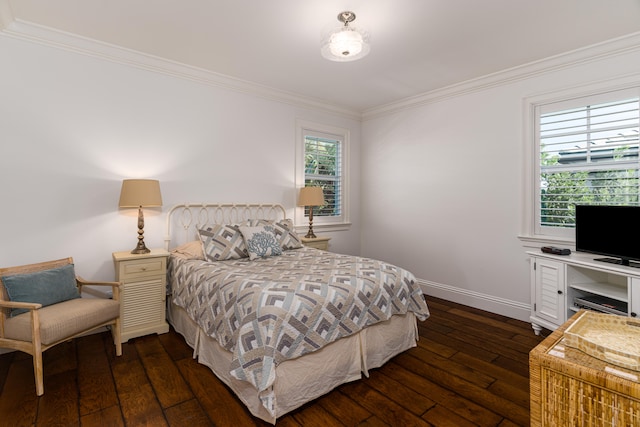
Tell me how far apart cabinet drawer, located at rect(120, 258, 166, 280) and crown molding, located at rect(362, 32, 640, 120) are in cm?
367

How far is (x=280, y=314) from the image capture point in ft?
6.03

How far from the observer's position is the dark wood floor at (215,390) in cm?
183

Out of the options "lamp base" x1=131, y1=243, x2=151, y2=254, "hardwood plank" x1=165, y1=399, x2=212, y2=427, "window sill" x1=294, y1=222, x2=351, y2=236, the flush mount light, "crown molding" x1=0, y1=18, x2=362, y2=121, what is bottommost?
"hardwood plank" x1=165, y1=399, x2=212, y2=427

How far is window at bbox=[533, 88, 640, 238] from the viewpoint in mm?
2785

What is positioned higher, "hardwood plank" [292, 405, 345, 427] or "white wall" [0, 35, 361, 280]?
"white wall" [0, 35, 361, 280]

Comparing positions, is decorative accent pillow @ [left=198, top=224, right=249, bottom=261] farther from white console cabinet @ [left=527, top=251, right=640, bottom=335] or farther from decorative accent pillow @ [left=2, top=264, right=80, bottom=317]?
white console cabinet @ [left=527, top=251, right=640, bottom=335]

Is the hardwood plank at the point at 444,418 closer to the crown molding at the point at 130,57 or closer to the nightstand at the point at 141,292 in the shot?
the nightstand at the point at 141,292

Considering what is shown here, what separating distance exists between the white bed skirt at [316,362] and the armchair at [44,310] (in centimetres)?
65

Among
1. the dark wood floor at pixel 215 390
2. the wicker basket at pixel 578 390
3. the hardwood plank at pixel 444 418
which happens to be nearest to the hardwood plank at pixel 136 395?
the dark wood floor at pixel 215 390

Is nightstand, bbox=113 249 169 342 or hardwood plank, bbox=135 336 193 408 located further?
nightstand, bbox=113 249 169 342

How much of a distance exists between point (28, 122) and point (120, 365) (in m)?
2.15

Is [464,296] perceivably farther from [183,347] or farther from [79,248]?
[79,248]

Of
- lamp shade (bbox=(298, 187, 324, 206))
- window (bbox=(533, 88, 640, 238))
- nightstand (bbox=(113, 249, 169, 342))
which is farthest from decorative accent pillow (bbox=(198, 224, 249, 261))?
window (bbox=(533, 88, 640, 238))

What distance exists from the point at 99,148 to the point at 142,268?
47.7 inches
